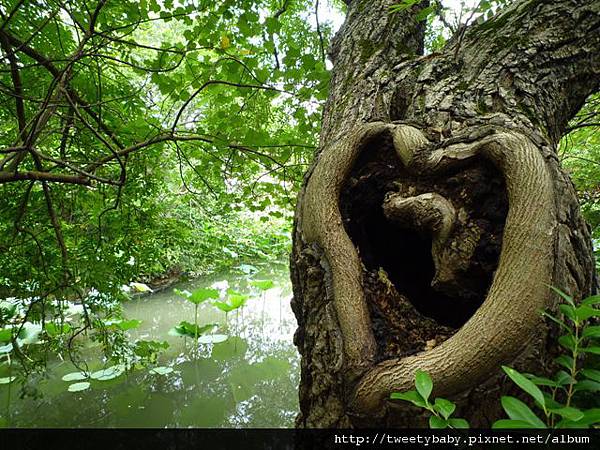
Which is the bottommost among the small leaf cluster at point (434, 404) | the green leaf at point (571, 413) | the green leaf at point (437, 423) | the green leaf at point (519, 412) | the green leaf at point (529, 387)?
the green leaf at point (437, 423)

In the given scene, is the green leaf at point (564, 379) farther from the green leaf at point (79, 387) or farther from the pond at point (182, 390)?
the green leaf at point (79, 387)

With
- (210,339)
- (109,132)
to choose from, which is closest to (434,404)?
(109,132)

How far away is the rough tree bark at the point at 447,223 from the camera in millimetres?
620

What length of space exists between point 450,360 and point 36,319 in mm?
1733

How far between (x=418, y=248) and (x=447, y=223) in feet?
0.64

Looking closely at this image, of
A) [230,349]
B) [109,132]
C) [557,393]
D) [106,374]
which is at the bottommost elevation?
[230,349]

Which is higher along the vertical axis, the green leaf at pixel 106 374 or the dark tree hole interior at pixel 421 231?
the dark tree hole interior at pixel 421 231

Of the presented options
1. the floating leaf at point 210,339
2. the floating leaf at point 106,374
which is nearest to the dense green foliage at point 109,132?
the floating leaf at point 106,374

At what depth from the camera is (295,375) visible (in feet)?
10.4

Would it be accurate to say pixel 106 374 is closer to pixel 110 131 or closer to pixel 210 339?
pixel 210 339

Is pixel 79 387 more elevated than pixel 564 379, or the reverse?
pixel 564 379

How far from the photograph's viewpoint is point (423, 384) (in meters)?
0.54

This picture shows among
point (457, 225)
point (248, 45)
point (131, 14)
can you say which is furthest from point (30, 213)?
point (457, 225)

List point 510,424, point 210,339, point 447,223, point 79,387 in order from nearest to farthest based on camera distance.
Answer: point 510,424
point 447,223
point 79,387
point 210,339
